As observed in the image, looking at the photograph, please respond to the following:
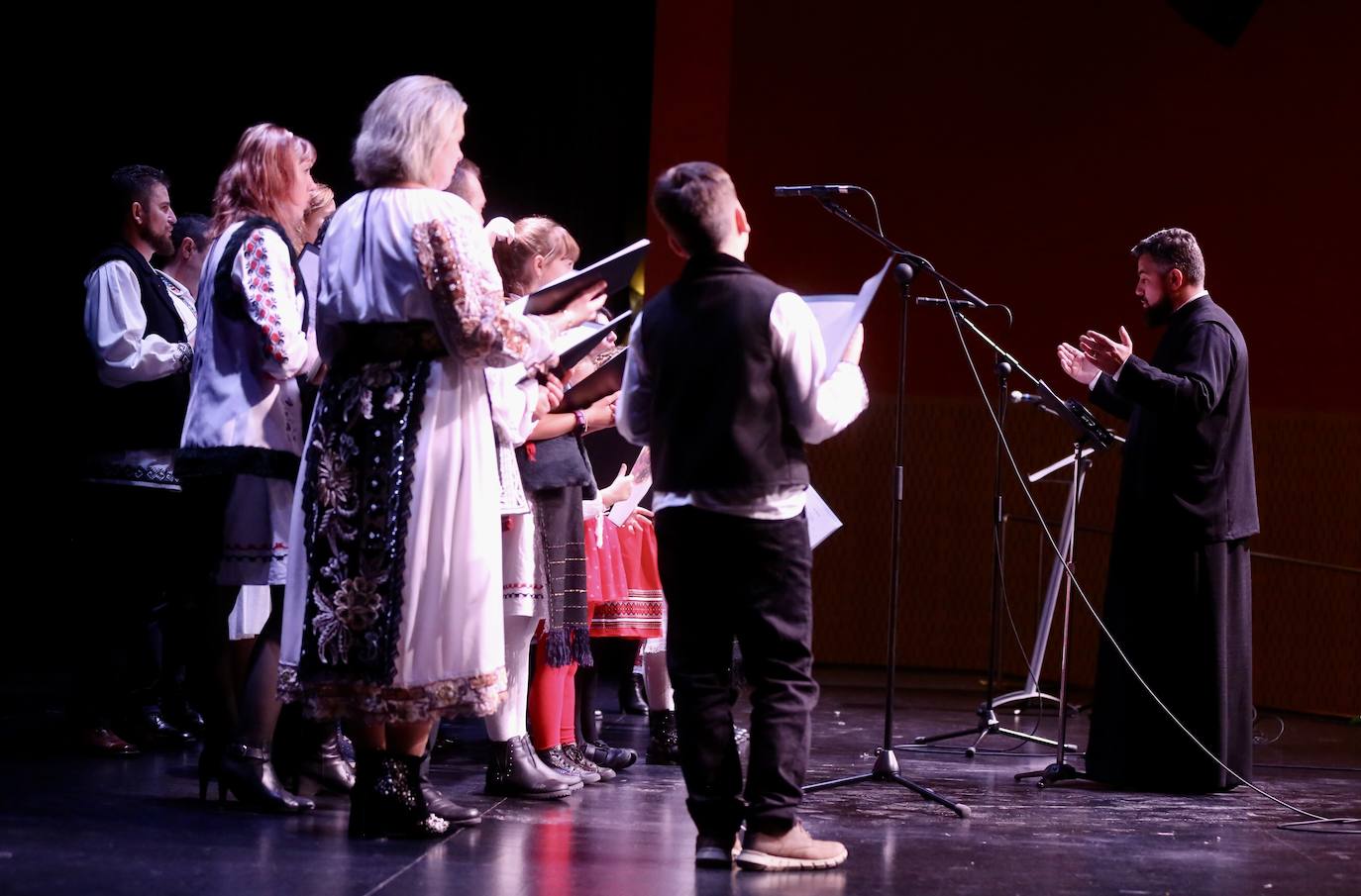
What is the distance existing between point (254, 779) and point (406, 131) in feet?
4.90

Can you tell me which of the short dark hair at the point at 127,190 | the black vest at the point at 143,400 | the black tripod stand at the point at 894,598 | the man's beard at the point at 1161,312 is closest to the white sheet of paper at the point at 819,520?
the black tripod stand at the point at 894,598

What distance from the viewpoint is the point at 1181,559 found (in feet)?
14.1

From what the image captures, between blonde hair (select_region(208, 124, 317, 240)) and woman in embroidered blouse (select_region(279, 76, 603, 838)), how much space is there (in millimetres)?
496

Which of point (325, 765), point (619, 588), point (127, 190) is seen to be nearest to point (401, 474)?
point (325, 765)

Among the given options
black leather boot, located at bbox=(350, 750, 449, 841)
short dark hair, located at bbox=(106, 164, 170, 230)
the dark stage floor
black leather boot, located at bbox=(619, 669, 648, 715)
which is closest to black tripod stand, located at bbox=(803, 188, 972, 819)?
the dark stage floor

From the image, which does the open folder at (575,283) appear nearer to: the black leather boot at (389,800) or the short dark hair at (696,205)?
the short dark hair at (696,205)

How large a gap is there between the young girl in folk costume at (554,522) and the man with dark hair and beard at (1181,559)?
1.50 metres

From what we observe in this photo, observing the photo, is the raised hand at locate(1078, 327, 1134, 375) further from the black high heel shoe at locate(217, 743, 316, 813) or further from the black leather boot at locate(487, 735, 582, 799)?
the black high heel shoe at locate(217, 743, 316, 813)

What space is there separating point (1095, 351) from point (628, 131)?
330 cm

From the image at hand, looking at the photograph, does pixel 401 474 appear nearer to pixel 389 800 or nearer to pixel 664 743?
pixel 389 800

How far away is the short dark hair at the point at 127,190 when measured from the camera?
432 centimetres

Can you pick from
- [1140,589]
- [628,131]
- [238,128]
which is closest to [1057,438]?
[628,131]

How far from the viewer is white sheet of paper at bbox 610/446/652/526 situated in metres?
4.35

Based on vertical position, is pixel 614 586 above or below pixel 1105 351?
below
